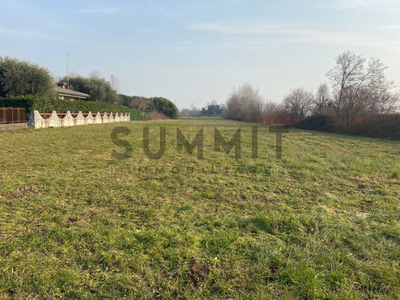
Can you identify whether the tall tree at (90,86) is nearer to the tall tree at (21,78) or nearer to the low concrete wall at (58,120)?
the low concrete wall at (58,120)

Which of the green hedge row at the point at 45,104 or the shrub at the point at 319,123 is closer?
the green hedge row at the point at 45,104

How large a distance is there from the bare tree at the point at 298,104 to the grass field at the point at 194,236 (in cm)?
3034

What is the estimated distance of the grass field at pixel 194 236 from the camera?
5.71 ft

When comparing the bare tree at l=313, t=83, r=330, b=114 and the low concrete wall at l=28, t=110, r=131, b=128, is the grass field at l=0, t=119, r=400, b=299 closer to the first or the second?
the low concrete wall at l=28, t=110, r=131, b=128

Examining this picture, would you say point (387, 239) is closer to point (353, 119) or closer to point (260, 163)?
point (260, 163)

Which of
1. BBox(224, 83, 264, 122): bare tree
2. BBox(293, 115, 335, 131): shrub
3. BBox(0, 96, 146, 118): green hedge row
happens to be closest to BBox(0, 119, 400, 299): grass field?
BBox(0, 96, 146, 118): green hedge row

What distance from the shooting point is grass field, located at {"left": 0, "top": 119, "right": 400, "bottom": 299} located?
5.71ft

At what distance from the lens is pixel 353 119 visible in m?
19.8

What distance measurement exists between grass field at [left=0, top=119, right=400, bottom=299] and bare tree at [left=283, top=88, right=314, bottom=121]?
30.3 meters

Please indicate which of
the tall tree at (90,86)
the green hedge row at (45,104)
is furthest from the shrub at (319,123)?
the tall tree at (90,86)

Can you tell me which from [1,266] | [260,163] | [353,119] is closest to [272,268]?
[1,266]

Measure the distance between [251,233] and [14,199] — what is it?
10.6ft

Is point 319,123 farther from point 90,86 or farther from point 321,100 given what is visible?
point 90,86

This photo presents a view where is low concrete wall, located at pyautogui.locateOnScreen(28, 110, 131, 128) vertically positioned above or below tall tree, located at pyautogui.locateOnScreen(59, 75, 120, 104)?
below
